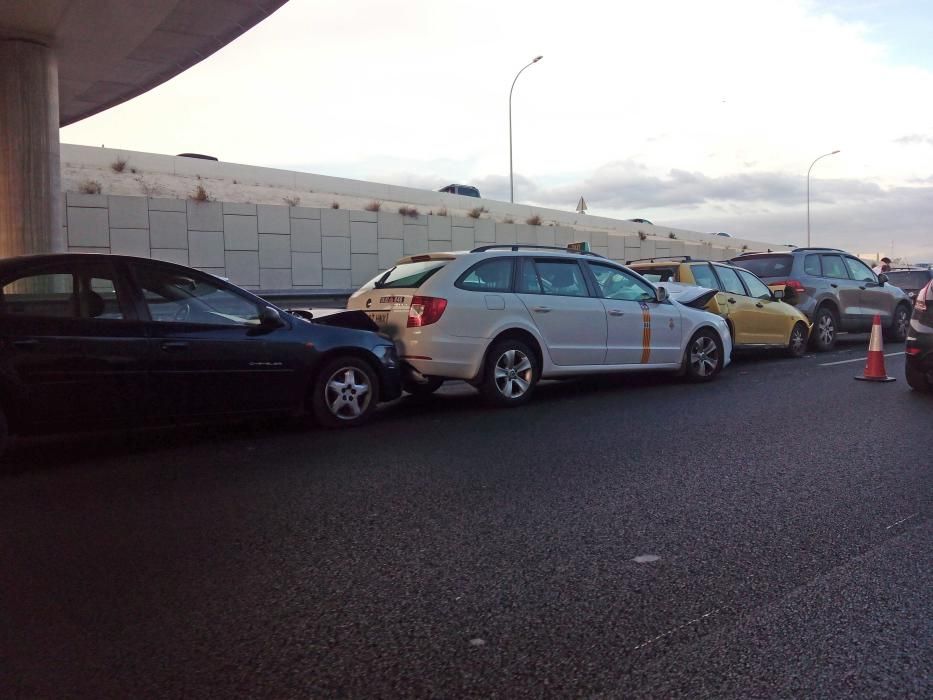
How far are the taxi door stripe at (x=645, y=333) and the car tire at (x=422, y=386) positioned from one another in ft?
8.13

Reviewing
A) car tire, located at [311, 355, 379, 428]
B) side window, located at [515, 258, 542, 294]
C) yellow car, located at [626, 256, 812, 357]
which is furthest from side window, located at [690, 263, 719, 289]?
car tire, located at [311, 355, 379, 428]

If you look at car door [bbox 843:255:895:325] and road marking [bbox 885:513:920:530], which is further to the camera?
car door [bbox 843:255:895:325]

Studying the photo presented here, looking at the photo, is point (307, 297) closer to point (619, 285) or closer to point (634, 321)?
point (619, 285)

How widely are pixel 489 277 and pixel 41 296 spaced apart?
421 centimetres

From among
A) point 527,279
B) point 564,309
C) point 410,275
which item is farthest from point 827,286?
point 410,275

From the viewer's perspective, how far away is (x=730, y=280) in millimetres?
13141

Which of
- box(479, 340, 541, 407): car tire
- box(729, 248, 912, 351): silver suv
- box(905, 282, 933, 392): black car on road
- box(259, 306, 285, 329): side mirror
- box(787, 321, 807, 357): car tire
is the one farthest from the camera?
box(729, 248, 912, 351): silver suv

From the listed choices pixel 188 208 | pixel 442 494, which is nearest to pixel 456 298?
pixel 442 494

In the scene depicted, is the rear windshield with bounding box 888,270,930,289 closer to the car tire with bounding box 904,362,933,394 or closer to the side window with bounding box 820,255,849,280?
the side window with bounding box 820,255,849,280

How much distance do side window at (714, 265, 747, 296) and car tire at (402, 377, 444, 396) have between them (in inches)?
218

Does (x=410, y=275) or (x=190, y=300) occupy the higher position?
(x=410, y=275)

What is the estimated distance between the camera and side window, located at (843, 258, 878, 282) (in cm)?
1584

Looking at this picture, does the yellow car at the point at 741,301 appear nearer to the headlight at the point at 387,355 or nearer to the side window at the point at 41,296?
the headlight at the point at 387,355

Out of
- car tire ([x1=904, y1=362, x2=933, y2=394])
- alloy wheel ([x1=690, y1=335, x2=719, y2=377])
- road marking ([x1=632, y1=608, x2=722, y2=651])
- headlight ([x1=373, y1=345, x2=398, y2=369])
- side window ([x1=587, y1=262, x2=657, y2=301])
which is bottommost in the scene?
road marking ([x1=632, y1=608, x2=722, y2=651])
